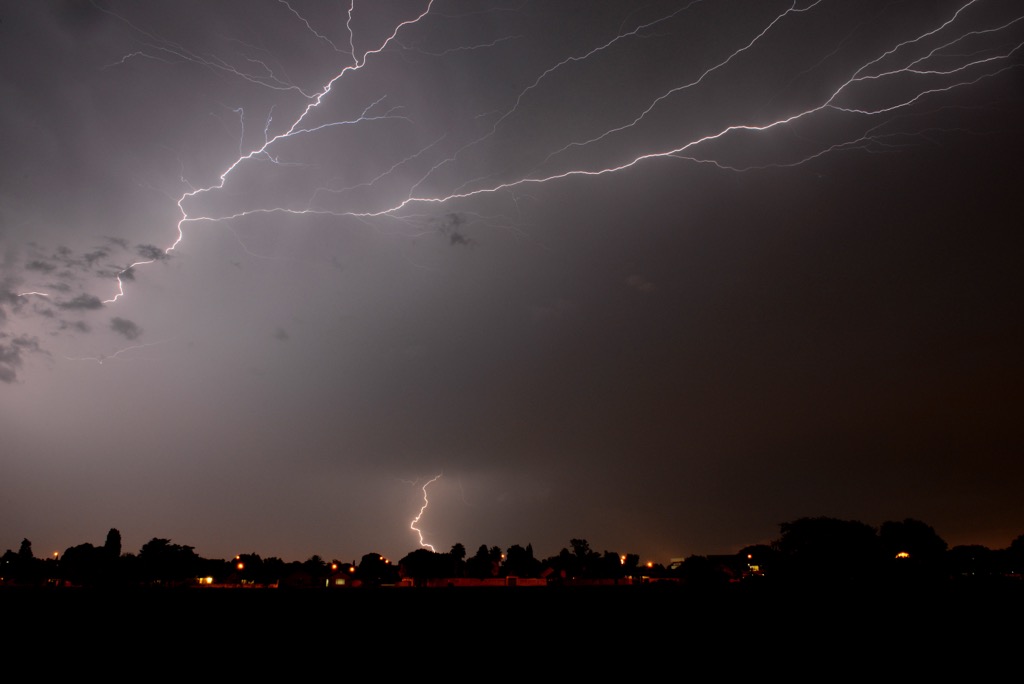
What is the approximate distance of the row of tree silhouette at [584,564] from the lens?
42812 millimetres

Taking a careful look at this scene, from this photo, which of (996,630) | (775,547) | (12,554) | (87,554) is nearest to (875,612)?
(996,630)

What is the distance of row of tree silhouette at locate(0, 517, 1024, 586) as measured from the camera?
42812 millimetres

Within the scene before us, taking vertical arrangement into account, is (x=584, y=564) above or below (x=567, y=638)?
above

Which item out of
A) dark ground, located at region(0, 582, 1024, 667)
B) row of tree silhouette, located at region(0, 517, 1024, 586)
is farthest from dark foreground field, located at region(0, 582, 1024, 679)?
row of tree silhouette, located at region(0, 517, 1024, 586)

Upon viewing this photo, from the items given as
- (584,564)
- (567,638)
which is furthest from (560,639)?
(584,564)

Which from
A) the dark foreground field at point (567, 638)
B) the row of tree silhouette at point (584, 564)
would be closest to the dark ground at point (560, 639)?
the dark foreground field at point (567, 638)

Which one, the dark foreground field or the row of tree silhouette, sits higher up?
the row of tree silhouette

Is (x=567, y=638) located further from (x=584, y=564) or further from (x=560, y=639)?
(x=584, y=564)

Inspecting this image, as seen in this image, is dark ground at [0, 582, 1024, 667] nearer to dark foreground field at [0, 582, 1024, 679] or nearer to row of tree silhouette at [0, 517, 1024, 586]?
dark foreground field at [0, 582, 1024, 679]

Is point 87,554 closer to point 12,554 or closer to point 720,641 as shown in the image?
point 12,554

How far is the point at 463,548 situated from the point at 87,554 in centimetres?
→ 5752

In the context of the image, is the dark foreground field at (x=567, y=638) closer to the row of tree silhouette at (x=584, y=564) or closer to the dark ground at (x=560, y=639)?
the dark ground at (x=560, y=639)

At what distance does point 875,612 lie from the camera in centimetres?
1103

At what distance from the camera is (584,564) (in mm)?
88125
